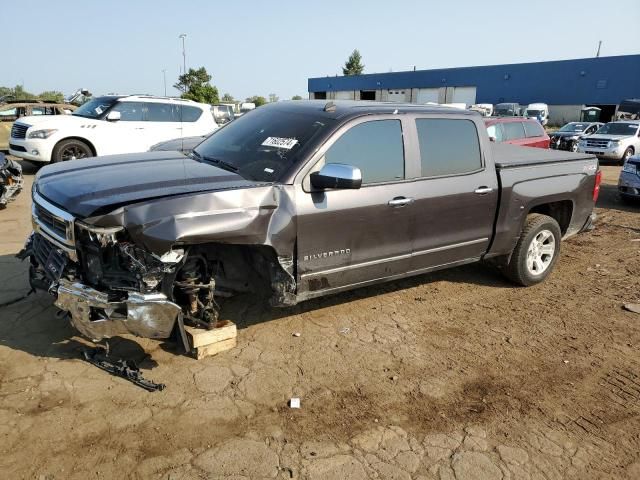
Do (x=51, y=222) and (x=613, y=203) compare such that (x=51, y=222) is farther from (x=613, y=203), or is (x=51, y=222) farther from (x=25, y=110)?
(x=25, y=110)

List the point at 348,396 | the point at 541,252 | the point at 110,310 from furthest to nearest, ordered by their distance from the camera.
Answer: the point at 541,252 → the point at 348,396 → the point at 110,310

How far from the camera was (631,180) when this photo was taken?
10.3 meters

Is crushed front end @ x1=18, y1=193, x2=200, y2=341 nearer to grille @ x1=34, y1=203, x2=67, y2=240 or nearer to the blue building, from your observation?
grille @ x1=34, y1=203, x2=67, y2=240

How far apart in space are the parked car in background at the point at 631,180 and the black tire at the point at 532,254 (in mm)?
5994

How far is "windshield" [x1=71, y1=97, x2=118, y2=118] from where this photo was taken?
11.1m

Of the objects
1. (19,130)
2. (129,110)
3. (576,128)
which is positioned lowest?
(576,128)

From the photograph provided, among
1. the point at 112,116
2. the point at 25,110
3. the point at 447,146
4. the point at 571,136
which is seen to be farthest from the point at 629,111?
the point at 25,110

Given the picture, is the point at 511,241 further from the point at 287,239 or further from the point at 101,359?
the point at 101,359

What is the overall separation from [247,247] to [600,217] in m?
8.15

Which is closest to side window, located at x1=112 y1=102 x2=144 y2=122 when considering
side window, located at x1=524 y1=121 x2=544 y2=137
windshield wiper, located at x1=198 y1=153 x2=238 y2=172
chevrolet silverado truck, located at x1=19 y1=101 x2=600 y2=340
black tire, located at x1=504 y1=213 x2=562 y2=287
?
chevrolet silverado truck, located at x1=19 y1=101 x2=600 y2=340

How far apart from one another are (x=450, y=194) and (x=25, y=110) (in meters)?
14.2

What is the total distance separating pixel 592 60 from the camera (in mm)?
40625

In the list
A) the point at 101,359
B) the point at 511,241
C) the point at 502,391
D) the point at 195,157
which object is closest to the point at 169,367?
the point at 101,359

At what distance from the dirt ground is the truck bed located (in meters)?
1.45
